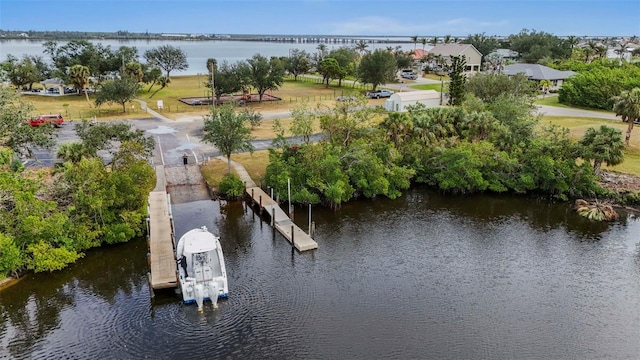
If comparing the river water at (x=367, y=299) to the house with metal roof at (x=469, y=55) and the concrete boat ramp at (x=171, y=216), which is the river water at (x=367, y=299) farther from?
the house with metal roof at (x=469, y=55)

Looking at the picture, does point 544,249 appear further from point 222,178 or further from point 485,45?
point 485,45

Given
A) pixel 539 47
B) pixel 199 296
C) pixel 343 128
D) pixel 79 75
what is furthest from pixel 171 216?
pixel 539 47

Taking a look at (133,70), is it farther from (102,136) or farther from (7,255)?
(7,255)

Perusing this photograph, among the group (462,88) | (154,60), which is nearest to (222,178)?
(462,88)

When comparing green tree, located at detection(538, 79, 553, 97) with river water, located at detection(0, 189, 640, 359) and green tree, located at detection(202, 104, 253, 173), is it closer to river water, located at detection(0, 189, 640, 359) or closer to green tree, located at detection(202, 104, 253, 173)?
river water, located at detection(0, 189, 640, 359)

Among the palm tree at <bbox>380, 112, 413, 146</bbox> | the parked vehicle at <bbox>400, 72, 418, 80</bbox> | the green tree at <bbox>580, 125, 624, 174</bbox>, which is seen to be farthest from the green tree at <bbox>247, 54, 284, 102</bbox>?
the green tree at <bbox>580, 125, 624, 174</bbox>

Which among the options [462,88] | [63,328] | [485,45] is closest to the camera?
[63,328]

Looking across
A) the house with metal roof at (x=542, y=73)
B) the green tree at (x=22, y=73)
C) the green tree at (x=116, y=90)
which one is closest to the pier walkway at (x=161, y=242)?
the green tree at (x=116, y=90)
